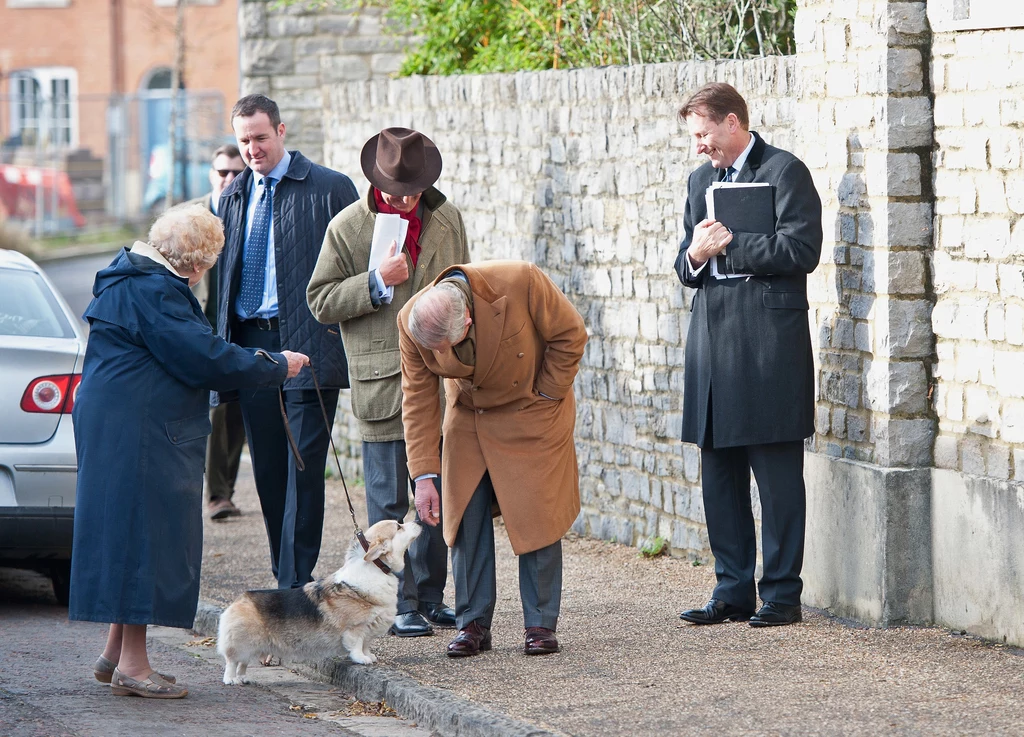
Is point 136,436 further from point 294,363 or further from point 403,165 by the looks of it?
point 403,165

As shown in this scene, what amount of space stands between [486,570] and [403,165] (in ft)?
5.69

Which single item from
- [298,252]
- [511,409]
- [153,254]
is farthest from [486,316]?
[298,252]

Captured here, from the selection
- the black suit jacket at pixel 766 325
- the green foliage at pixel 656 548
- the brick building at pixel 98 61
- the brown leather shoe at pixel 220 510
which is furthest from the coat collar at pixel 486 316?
the brick building at pixel 98 61

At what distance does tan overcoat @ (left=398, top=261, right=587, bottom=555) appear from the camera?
5.94 m

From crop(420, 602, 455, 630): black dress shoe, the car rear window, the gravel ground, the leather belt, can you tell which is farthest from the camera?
the car rear window

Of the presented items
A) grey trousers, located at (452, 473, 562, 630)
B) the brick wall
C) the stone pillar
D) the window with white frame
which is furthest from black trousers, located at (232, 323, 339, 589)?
the window with white frame

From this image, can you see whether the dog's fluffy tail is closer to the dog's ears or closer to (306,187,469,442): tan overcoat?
the dog's ears

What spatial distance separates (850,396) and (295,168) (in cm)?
273

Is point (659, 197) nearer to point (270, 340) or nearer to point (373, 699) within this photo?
point (270, 340)

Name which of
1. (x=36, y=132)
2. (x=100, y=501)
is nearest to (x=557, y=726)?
(x=100, y=501)

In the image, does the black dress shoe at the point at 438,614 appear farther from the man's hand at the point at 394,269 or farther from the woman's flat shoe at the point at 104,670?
the man's hand at the point at 394,269

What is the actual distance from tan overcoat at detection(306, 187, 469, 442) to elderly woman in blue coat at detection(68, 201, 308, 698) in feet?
2.79

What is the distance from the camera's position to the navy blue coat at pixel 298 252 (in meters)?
7.14

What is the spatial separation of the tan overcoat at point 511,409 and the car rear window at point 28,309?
8.43ft
